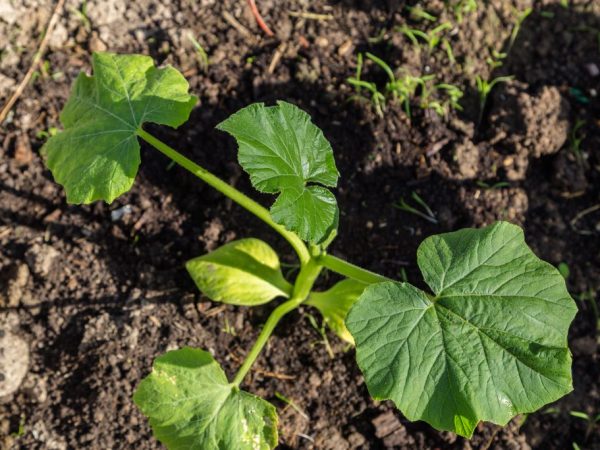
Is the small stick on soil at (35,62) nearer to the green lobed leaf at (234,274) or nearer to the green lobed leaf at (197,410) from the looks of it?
the green lobed leaf at (234,274)

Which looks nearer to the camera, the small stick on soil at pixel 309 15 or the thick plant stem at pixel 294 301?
the thick plant stem at pixel 294 301

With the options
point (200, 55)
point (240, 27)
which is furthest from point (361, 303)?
point (240, 27)

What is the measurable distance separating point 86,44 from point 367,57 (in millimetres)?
1504

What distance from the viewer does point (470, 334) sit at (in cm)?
240

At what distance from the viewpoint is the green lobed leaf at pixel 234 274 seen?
3.12 meters

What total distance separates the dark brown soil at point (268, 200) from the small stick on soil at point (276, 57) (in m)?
0.02

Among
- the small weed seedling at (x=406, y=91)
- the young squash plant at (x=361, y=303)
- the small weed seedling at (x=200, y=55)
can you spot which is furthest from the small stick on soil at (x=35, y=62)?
the small weed seedling at (x=406, y=91)

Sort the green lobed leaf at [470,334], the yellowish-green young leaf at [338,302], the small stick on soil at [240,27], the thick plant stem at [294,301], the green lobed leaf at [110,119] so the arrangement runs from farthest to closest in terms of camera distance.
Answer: the small stick on soil at [240,27]
the yellowish-green young leaf at [338,302]
the thick plant stem at [294,301]
the green lobed leaf at [110,119]
the green lobed leaf at [470,334]

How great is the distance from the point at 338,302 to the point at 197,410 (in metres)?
0.80

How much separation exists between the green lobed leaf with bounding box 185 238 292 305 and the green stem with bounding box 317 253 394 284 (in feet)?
1.30

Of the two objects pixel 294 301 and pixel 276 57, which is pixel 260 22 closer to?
pixel 276 57

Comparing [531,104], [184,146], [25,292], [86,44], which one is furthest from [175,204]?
[531,104]

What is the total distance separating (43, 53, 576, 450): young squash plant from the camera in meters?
2.33

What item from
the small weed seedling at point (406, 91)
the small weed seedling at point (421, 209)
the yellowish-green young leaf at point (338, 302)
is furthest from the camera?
the small weed seedling at point (406, 91)
